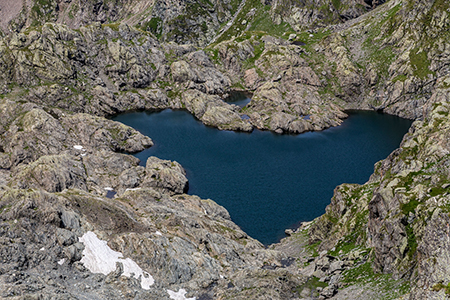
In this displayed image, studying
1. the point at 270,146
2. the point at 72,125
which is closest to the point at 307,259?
the point at 270,146

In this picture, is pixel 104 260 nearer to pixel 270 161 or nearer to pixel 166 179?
pixel 166 179

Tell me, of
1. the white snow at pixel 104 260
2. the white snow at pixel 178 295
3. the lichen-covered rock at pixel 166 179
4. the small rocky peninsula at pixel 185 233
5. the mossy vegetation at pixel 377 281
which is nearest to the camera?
the mossy vegetation at pixel 377 281

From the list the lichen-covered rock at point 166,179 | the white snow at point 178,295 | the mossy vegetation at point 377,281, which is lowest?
the white snow at point 178,295

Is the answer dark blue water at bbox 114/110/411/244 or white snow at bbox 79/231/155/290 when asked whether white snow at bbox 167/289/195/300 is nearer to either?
white snow at bbox 79/231/155/290

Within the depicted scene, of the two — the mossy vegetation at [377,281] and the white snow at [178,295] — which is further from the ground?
the mossy vegetation at [377,281]

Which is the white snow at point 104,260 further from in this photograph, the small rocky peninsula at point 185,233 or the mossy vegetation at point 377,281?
the mossy vegetation at point 377,281

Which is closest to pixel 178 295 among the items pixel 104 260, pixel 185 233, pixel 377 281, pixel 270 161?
Result: pixel 104 260

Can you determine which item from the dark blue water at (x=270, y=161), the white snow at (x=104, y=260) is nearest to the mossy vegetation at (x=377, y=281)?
the white snow at (x=104, y=260)

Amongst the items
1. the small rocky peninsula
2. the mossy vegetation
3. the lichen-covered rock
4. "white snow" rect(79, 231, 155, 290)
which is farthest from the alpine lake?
"white snow" rect(79, 231, 155, 290)
